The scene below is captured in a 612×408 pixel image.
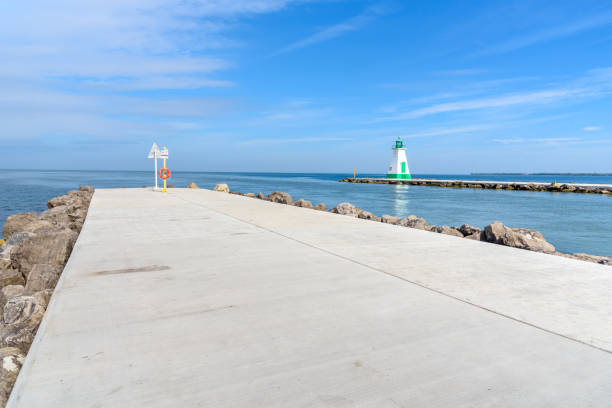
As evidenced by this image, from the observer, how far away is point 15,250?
625 cm

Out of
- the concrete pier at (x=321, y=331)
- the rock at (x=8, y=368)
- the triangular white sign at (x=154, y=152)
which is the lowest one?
the rock at (x=8, y=368)

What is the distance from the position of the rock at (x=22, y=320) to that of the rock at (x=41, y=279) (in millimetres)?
926

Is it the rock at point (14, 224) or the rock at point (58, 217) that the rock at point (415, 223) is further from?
the rock at point (14, 224)

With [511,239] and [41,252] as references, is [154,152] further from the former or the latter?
[511,239]

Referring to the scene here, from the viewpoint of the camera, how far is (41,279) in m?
4.64

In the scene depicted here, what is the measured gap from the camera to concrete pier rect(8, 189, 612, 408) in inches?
85.7

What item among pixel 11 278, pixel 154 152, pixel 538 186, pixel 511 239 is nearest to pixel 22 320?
pixel 11 278

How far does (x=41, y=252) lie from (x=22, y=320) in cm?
311

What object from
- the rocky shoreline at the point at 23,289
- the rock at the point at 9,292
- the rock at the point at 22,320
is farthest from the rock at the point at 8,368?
the rock at the point at 9,292

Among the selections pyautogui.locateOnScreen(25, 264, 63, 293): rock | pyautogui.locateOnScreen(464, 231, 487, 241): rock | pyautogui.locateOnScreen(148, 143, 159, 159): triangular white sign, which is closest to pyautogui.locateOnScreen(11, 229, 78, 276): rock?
pyautogui.locateOnScreen(25, 264, 63, 293): rock

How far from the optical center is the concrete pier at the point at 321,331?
218cm

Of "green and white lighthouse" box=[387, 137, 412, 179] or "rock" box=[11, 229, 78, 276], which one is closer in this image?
"rock" box=[11, 229, 78, 276]

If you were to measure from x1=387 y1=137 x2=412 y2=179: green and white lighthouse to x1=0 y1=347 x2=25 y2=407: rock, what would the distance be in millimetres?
66217

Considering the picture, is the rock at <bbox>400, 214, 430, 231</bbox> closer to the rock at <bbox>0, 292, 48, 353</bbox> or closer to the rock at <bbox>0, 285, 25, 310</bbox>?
the rock at <bbox>0, 285, 25, 310</bbox>
